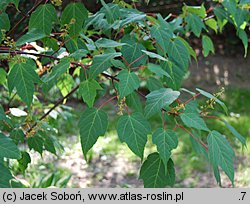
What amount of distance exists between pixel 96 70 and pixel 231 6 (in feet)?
2.73

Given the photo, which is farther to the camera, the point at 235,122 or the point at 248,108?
the point at 248,108

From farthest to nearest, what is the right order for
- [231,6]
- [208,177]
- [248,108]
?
[248,108] < [208,177] < [231,6]

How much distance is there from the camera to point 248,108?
558 cm

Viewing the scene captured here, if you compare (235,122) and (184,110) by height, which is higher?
(184,110)

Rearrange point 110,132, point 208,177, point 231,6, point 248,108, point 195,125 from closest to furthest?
point 195,125 < point 231,6 < point 208,177 < point 110,132 < point 248,108

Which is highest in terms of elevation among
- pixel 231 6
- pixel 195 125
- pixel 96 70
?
pixel 231 6

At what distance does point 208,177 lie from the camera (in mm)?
3965

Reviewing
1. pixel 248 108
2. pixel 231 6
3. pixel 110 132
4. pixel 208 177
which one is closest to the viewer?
pixel 231 6

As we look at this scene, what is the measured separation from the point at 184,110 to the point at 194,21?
2.49 ft
